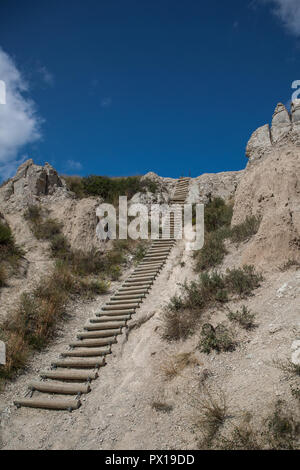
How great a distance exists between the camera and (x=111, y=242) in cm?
1214

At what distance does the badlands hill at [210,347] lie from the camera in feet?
11.7

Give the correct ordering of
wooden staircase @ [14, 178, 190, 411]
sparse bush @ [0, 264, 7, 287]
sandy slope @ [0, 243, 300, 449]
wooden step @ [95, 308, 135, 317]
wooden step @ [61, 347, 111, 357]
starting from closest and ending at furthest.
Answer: sandy slope @ [0, 243, 300, 449] → wooden staircase @ [14, 178, 190, 411] → wooden step @ [61, 347, 111, 357] → wooden step @ [95, 308, 135, 317] → sparse bush @ [0, 264, 7, 287]

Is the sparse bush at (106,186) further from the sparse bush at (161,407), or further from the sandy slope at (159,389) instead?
the sparse bush at (161,407)

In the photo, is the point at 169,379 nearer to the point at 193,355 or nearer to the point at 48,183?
the point at 193,355

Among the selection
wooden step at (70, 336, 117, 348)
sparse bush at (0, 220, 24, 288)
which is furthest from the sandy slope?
sparse bush at (0, 220, 24, 288)

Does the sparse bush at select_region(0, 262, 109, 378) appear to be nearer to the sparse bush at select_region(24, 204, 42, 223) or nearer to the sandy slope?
the sandy slope

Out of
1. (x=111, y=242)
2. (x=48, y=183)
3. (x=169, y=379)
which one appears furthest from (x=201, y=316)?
(x=48, y=183)

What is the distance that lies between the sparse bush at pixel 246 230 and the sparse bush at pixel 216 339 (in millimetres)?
3687

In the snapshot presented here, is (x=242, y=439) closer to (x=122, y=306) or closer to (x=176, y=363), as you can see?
(x=176, y=363)

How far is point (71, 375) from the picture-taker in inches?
211

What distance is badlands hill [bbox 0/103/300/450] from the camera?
3.56m

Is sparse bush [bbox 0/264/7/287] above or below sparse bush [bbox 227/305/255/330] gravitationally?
above

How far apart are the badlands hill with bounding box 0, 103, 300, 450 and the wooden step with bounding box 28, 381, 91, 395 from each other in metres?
0.17

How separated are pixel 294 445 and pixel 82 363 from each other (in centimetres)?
387
